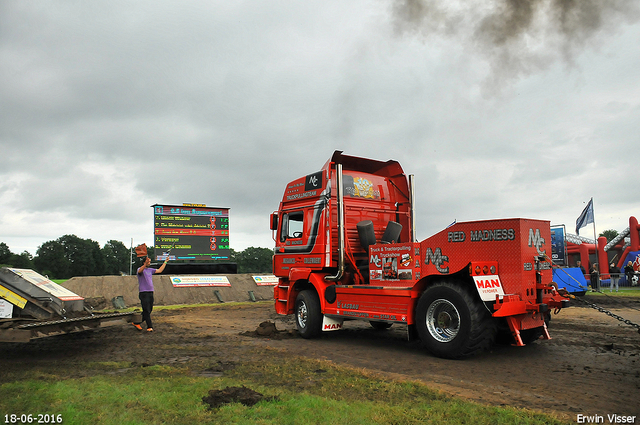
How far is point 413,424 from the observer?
13.4ft

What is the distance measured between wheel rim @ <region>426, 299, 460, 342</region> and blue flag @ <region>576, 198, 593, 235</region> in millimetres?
24810

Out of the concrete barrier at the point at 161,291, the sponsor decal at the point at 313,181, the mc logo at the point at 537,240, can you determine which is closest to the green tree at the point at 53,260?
the concrete barrier at the point at 161,291

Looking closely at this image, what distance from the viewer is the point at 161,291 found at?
67.7 ft

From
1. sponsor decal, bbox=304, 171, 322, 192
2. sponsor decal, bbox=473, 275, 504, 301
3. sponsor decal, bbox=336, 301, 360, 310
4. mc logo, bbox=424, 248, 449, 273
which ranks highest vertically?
sponsor decal, bbox=304, 171, 322, 192

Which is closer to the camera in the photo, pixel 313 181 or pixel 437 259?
pixel 437 259

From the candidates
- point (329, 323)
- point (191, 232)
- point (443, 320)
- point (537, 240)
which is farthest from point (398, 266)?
point (191, 232)

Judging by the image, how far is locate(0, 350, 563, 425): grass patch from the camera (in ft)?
13.9

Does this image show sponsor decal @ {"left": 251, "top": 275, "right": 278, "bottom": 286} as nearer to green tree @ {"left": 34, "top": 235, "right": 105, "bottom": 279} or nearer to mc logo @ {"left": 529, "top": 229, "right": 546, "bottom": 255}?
mc logo @ {"left": 529, "top": 229, "right": 546, "bottom": 255}

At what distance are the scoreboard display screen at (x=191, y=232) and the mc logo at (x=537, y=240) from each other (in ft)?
66.1

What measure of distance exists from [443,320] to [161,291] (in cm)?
1642

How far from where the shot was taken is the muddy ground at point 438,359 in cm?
517

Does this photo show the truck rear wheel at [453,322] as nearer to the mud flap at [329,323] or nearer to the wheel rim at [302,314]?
the mud flap at [329,323]

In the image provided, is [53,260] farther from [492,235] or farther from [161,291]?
[492,235]

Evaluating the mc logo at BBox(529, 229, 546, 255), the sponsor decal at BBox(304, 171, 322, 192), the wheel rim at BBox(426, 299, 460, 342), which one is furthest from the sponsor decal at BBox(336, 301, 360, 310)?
the mc logo at BBox(529, 229, 546, 255)
